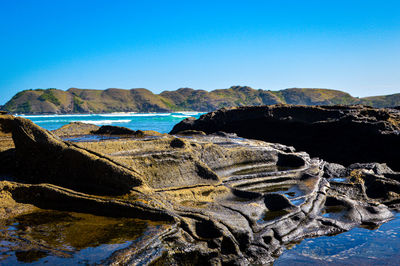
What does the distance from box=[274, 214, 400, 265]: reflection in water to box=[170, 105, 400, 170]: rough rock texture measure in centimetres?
785

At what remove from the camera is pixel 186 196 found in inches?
221

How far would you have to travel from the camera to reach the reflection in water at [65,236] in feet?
11.0

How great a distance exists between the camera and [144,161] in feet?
19.7

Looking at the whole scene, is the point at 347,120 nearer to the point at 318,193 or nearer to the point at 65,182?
the point at 318,193

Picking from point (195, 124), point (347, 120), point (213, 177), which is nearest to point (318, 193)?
point (213, 177)

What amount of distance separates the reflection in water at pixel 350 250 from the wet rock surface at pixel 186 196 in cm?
18

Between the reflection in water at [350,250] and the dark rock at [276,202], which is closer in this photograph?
the reflection in water at [350,250]

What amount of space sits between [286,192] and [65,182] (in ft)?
14.0

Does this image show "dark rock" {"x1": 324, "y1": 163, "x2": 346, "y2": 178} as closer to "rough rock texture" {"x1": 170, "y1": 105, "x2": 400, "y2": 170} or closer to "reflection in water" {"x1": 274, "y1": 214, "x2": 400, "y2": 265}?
"reflection in water" {"x1": 274, "y1": 214, "x2": 400, "y2": 265}

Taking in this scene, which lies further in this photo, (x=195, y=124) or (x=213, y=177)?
(x=195, y=124)

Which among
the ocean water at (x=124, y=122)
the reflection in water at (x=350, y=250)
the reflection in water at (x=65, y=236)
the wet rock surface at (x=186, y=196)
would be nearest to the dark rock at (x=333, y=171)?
the wet rock surface at (x=186, y=196)

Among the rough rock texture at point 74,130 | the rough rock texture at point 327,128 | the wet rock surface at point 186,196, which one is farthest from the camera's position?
the rough rock texture at point 327,128

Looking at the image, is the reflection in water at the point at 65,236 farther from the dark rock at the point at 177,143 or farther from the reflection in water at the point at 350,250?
the dark rock at the point at 177,143

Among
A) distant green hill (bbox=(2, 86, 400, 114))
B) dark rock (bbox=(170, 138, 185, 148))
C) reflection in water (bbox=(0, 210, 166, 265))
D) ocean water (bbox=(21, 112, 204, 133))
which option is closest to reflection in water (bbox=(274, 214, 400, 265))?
reflection in water (bbox=(0, 210, 166, 265))
